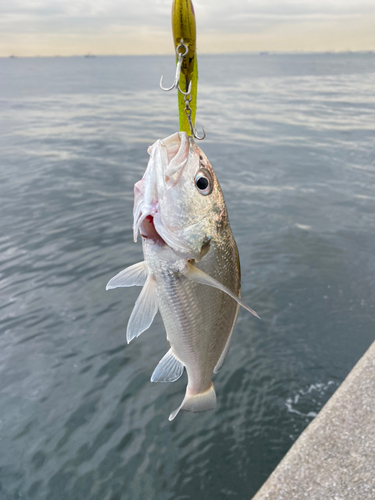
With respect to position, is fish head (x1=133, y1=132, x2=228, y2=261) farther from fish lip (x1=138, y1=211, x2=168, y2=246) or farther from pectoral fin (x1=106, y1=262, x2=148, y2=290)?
pectoral fin (x1=106, y1=262, x2=148, y2=290)

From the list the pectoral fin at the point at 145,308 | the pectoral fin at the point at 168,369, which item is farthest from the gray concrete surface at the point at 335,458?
the pectoral fin at the point at 145,308

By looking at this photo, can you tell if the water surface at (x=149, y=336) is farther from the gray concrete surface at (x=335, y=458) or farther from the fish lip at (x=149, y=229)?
the fish lip at (x=149, y=229)

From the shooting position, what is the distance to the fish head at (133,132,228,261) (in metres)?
1.91

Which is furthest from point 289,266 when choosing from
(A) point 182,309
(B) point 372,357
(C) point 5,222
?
(C) point 5,222

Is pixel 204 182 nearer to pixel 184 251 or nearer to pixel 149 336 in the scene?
pixel 184 251

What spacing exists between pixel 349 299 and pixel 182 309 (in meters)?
6.14

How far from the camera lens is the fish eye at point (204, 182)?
195 cm

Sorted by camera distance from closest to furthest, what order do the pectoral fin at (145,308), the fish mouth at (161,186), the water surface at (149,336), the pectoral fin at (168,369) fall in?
the fish mouth at (161,186) < the pectoral fin at (145,308) < the pectoral fin at (168,369) < the water surface at (149,336)

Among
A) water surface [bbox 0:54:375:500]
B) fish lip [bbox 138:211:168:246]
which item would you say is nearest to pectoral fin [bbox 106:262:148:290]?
fish lip [bbox 138:211:168:246]

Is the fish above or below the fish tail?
above

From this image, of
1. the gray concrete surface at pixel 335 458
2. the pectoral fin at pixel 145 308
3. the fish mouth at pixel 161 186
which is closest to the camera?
the fish mouth at pixel 161 186

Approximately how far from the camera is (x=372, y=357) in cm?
470

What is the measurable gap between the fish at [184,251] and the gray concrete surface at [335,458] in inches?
70.2

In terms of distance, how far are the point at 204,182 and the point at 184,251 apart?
345 mm
